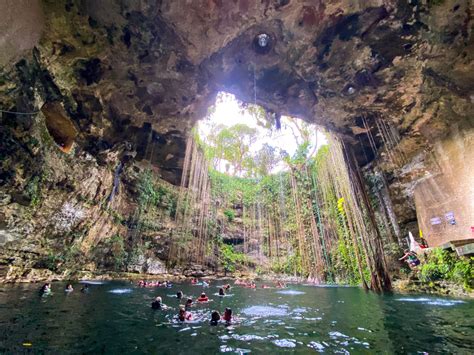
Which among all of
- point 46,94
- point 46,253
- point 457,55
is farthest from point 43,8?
point 457,55

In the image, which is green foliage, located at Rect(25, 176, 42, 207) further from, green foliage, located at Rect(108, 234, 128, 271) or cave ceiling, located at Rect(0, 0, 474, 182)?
green foliage, located at Rect(108, 234, 128, 271)

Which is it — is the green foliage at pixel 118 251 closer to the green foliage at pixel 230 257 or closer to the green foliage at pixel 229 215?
the green foliage at pixel 230 257

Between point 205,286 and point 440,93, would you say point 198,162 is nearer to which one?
point 205,286

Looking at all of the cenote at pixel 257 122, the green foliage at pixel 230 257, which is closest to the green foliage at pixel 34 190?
the cenote at pixel 257 122

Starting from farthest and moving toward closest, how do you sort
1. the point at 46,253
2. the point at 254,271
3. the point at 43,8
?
the point at 254,271
the point at 46,253
the point at 43,8

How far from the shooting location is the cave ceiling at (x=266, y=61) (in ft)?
20.0

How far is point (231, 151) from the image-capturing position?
78.5 feet

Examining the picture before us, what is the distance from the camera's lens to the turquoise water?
137 inches

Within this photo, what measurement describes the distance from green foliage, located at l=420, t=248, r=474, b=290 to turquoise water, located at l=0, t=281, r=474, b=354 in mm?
1090

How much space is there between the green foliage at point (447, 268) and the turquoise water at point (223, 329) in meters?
1.09

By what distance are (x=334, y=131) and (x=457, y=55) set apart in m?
4.19

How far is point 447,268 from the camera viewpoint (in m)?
8.02

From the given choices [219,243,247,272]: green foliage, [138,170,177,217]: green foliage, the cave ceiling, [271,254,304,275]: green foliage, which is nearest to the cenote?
the cave ceiling

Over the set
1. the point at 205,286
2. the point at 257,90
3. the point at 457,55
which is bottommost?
the point at 205,286
